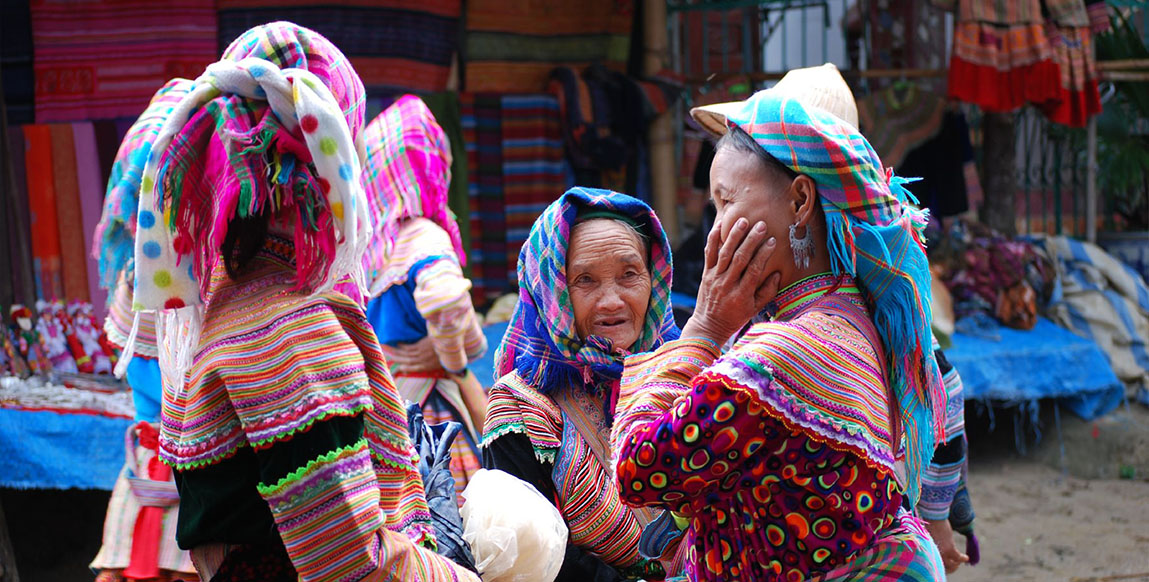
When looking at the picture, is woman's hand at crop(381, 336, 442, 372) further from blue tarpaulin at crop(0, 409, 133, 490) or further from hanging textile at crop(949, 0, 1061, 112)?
hanging textile at crop(949, 0, 1061, 112)

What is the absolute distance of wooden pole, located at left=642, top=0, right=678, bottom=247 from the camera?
758 centimetres

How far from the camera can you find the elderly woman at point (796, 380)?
1.73 metres

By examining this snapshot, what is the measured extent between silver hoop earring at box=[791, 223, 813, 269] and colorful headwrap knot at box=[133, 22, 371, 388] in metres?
0.77

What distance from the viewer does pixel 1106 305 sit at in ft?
24.8

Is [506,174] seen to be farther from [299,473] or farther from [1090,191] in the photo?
[299,473]

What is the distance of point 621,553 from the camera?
257cm

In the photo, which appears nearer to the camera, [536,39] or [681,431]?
[681,431]

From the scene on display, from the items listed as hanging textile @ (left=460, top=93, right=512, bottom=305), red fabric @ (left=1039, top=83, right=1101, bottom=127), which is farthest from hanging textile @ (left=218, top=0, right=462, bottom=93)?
red fabric @ (left=1039, top=83, right=1101, bottom=127)

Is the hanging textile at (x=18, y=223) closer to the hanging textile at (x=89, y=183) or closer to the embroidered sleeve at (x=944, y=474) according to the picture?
the hanging textile at (x=89, y=183)

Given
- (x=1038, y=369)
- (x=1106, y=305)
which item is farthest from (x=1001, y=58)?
(x=1038, y=369)

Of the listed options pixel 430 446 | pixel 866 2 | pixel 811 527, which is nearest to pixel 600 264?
pixel 430 446

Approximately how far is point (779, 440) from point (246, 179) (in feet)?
3.31

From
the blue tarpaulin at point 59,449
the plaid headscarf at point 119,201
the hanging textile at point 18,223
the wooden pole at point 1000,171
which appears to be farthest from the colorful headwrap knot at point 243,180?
the wooden pole at point 1000,171

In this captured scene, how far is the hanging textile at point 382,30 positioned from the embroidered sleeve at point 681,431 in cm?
548
